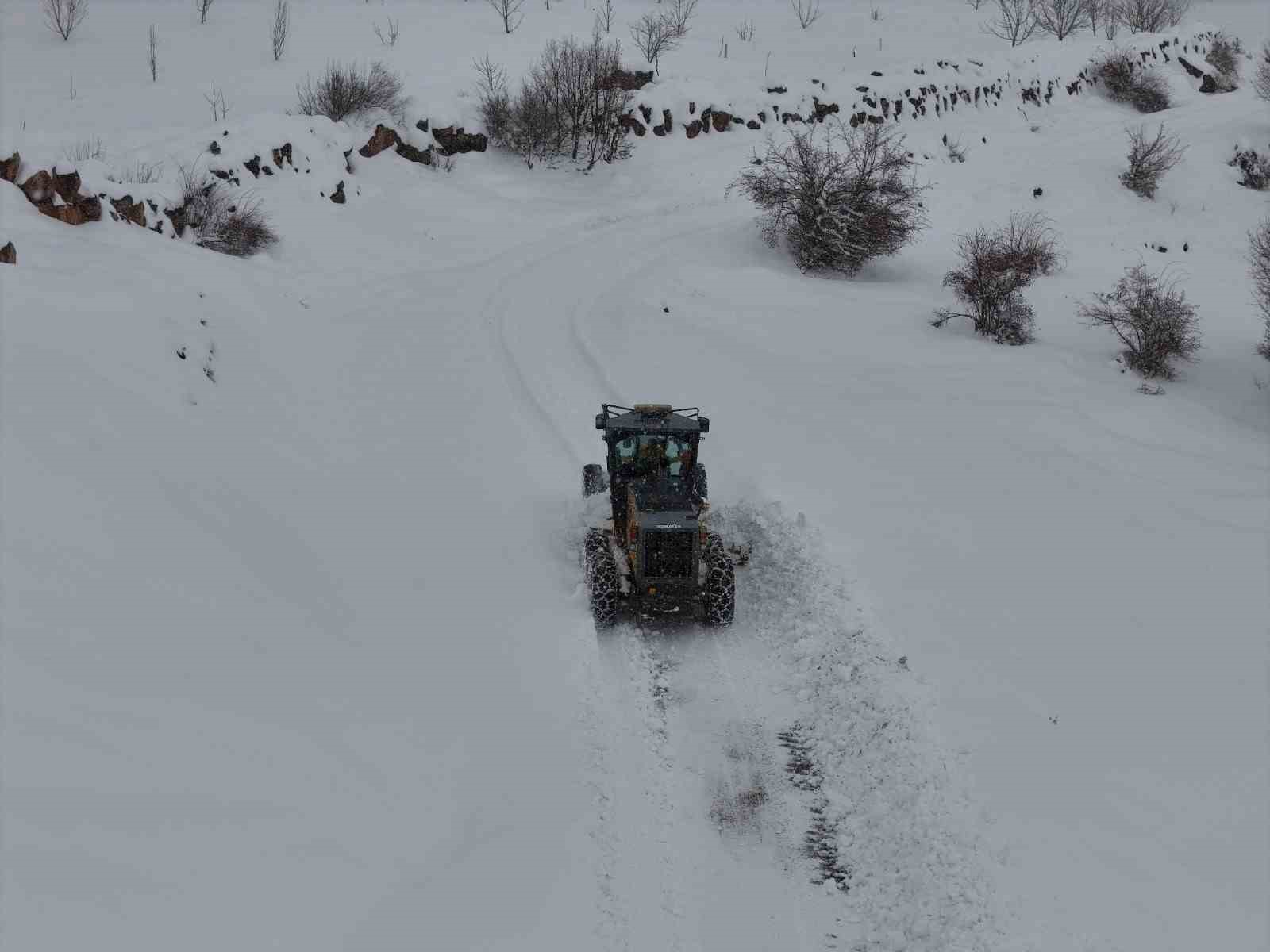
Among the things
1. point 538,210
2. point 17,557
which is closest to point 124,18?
point 538,210

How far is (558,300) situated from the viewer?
2253cm

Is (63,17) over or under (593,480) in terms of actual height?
over

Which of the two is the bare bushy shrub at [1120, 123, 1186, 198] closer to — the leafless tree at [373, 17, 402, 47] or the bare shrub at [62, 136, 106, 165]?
the leafless tree at [373, 17, 402, 47]

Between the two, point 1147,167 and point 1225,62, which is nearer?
point 1147,167

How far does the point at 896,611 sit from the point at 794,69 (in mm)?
42561

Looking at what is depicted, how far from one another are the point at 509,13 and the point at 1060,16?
38104 millimetres

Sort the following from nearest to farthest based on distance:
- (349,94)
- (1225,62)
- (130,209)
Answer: (130,209) < (349,94) < (1225,62)

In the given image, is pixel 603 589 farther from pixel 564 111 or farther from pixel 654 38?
pixel 654 38

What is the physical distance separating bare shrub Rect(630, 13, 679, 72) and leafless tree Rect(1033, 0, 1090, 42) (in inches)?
1108

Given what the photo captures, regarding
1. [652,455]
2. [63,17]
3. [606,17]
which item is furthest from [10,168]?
[606,17]

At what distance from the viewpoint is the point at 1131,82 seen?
48.8 meters

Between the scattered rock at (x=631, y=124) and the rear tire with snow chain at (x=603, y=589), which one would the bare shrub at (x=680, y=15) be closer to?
the scattered rock at (x=631, y=124)

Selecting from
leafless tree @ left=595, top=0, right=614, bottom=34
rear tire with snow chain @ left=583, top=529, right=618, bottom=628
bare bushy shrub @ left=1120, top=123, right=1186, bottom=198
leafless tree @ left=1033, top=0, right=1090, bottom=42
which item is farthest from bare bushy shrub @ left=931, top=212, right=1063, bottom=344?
leafless tree @ left=1033, top=0, right=1090, bottom=42

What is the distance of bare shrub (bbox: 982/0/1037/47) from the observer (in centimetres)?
5838
